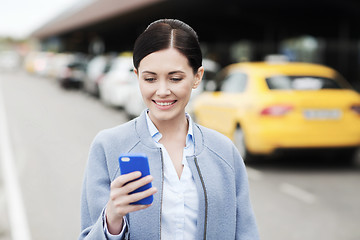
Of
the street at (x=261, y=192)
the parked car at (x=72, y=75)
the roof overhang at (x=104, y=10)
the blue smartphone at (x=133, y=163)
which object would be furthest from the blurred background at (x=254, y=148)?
the parked car at (x=72, y=75)

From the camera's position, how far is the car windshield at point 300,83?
852cm

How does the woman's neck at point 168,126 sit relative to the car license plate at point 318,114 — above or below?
above

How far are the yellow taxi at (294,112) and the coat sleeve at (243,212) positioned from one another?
632 cm

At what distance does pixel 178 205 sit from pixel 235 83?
7.75m

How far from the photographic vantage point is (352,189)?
7168 mm

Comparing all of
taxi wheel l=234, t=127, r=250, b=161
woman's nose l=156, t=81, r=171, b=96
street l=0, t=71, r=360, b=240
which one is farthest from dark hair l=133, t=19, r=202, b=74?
taxi wheel l=234, t=127, r=250, b=161

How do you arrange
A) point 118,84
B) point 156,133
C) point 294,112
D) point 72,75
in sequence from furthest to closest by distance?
point 72,75, point 118,84, point 294,112, point 156,133

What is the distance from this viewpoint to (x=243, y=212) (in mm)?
1996

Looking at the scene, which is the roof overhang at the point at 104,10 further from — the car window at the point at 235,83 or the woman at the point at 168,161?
the woman at the point at 168,161

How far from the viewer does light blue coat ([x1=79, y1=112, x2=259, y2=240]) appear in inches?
71.5

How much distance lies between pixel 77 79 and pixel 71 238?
2373cm

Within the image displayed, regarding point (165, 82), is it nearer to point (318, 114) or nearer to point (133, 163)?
point (133, 163)

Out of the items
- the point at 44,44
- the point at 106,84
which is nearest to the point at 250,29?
the point at 106,84

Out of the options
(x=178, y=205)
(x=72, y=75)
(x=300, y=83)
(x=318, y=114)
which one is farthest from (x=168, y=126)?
(x=72, y=75)
